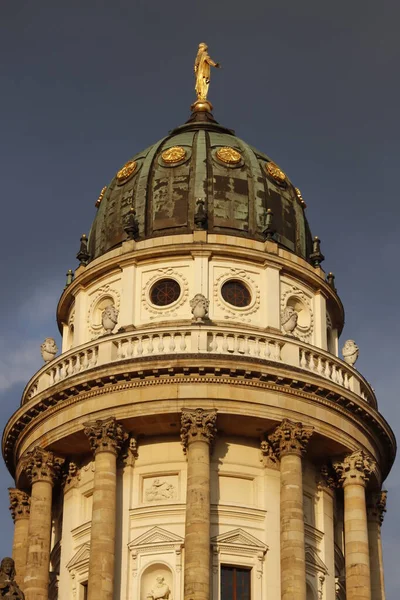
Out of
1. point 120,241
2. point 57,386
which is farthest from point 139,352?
point 120,241

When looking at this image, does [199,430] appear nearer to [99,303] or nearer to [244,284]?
[244,284]

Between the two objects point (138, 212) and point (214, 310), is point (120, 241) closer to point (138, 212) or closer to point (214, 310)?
point (138, 212)

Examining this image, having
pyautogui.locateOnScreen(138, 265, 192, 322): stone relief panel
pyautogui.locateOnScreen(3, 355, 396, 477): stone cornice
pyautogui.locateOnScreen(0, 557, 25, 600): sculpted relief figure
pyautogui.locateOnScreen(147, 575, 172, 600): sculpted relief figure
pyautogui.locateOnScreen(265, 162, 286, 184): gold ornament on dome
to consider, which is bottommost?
pyautogui.locateOnScreen(0, 557, 25, 600): sculpted relief figure

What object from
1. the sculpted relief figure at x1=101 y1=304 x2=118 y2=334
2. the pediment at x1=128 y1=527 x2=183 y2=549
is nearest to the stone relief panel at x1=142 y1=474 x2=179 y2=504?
the pediment at x1=128 y1=527 x2=183 y2=549

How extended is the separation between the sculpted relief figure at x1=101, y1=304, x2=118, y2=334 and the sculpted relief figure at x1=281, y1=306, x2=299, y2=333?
5.93 meters

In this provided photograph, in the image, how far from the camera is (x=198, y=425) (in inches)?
1976

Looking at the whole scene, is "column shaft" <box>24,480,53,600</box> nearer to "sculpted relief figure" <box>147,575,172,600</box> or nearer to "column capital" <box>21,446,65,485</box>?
"column capital" <box>21,446,65,485</box>

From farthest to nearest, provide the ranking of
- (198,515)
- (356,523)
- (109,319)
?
(109,319) < (356,523) < (198,515)

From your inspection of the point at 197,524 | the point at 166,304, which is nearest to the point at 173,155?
the point at 166,304

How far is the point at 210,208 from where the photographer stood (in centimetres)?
5775

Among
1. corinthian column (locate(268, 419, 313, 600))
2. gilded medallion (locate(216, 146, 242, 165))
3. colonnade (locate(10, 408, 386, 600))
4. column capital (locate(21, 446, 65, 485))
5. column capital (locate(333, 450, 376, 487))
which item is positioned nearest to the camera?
colonnade (locate(10, 408, 386, 600))

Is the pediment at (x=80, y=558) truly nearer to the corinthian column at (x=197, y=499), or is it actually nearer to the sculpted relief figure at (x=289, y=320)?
the corinthian column at (x=197, y=499)

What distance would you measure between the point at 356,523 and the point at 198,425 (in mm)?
6418

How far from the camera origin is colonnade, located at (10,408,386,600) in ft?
159
